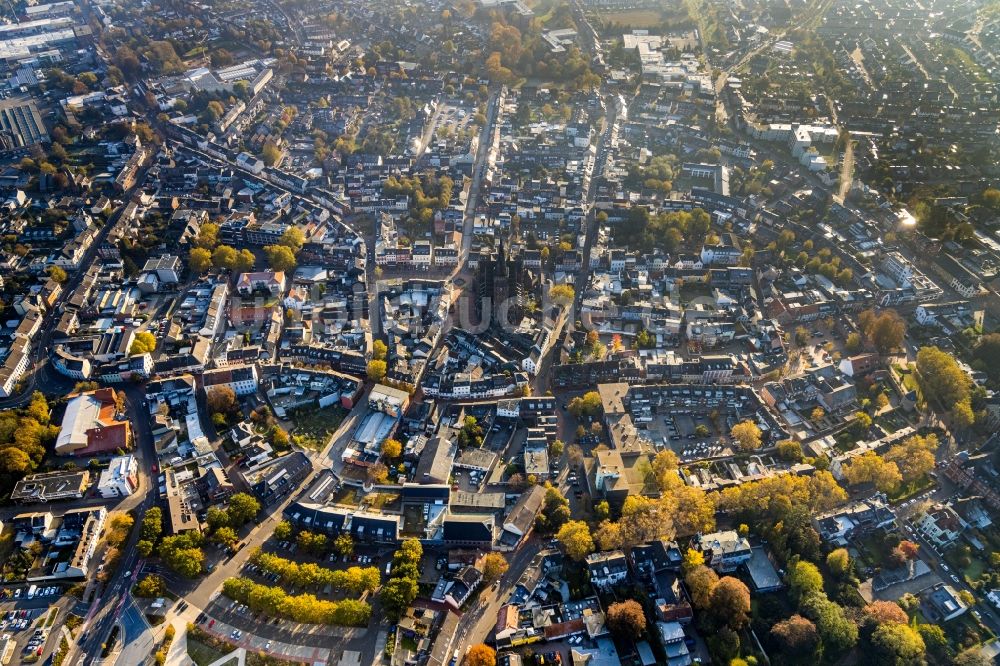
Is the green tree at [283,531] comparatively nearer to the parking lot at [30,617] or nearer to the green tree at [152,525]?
the green tree at [152,525]

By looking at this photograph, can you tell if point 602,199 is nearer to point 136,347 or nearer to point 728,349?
point 728,349

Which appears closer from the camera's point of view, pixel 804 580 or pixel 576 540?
pixel 804 580

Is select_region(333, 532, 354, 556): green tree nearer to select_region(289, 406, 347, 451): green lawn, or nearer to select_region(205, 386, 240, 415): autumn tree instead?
select_region(289, 406, 347, 451): green lawn

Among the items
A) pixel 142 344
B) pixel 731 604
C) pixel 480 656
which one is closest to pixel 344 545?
→ pixel 480 656

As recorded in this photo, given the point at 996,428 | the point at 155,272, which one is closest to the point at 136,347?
the point at 155,272

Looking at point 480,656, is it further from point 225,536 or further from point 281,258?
point 281,258

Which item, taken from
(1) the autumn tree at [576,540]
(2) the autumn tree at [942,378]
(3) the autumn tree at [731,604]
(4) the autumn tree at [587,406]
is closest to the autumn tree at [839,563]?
(3) the autumn tree at [731,604]
